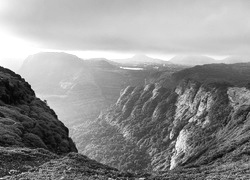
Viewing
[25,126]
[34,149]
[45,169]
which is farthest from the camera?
[25,126]

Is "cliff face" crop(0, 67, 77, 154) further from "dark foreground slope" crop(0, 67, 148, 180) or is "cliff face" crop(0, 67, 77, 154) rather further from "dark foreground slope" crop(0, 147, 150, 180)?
"dark foreground slope" crop(0, 147, 150, 180)

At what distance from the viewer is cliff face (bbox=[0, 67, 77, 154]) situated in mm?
80588

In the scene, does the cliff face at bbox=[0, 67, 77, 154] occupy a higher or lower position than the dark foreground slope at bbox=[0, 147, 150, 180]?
lower

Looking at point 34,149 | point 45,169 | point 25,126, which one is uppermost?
point 45,169

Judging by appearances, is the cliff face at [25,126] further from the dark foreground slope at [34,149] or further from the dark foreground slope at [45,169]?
the dark foreground slope at [45,169]

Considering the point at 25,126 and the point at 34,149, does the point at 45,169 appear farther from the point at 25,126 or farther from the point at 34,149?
the point at 25,126

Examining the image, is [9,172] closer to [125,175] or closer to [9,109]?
[125,175]

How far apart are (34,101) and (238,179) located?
136 meters

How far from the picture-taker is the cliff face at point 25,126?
8059 centimetres

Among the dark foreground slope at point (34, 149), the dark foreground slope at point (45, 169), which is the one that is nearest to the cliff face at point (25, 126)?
the dark foreground slope at point (34, 149)

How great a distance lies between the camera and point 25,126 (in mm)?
101000

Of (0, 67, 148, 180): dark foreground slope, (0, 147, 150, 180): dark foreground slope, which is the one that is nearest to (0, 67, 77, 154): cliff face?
(0, 67, 148, 180): dark foreground slope

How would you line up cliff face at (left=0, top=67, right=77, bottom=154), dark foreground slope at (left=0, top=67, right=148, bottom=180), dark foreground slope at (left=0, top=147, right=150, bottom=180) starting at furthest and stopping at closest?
cliff face at (left=0, top=67, right=77, bottom=154) → dark foreground slope at (left=0, top=67, right=148, bottom=180) → dark foreground slope at (left=0, top=147, right=150, bottom=180)

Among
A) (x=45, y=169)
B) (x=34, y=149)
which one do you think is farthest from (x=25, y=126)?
(x=45, y=169)
